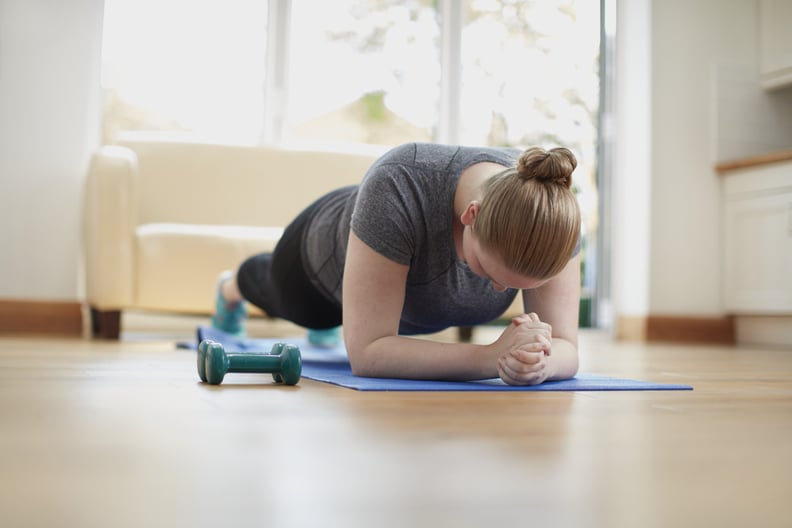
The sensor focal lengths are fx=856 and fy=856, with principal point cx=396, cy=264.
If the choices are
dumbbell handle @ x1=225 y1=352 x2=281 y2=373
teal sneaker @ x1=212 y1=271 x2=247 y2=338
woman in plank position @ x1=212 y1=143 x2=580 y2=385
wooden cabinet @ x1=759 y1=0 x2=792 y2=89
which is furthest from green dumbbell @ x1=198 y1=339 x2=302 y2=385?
wooden cabinet @ x1=759 y1=0 x2=792 y2=89

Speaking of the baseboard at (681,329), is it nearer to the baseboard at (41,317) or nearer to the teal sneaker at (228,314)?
the teal sneaker at (228,314)

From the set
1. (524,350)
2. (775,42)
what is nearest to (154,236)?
(524,350)

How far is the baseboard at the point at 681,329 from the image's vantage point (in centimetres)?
415

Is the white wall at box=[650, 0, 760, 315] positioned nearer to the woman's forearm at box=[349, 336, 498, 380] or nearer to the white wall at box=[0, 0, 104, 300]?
the white wall at box=[0, 0, 104, 300]

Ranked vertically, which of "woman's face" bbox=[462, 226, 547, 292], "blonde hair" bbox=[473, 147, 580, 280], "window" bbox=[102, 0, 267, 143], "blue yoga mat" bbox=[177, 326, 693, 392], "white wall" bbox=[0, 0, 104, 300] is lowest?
"blue yoga mat" bbox=[177, 326, 693, 392]

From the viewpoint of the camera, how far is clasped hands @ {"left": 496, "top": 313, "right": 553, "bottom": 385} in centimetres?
139

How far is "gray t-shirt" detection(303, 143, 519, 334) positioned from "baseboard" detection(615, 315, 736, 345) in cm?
268

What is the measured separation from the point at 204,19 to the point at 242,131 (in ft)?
1.99

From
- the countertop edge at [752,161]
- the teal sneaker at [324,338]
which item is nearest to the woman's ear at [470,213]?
the teal sneaker at [324,338]

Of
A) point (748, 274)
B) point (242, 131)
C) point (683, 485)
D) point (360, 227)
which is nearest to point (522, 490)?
point (683, 485)

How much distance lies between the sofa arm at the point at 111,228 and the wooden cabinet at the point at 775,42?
3109 millimetres

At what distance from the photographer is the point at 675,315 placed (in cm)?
419

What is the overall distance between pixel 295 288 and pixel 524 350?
2.62ft

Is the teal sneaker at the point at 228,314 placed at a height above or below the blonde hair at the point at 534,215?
below
